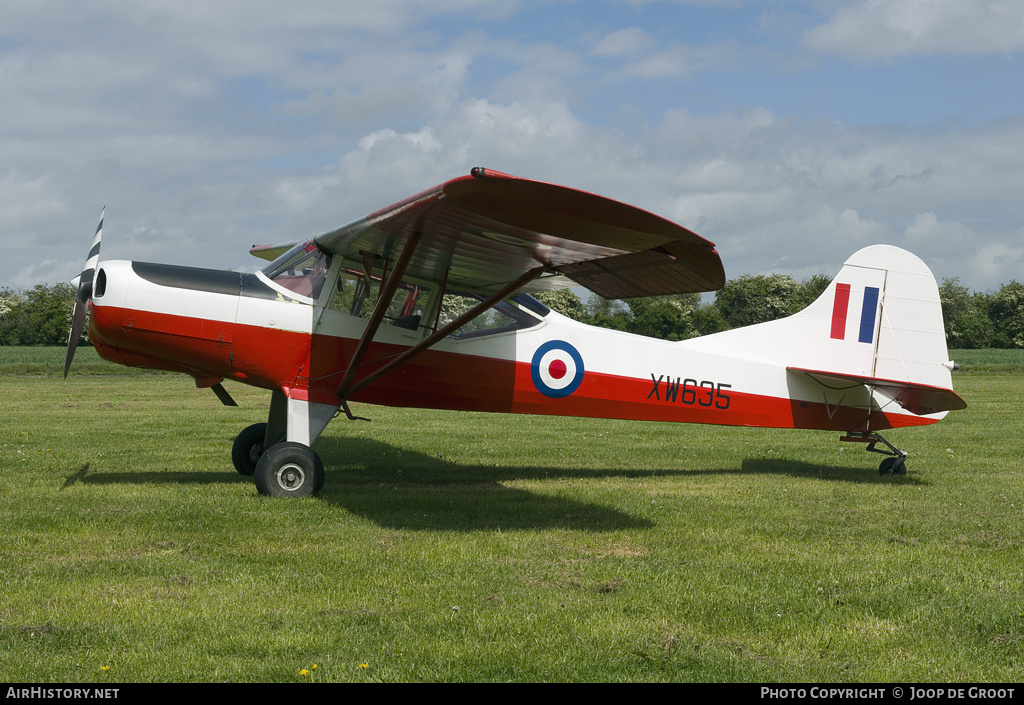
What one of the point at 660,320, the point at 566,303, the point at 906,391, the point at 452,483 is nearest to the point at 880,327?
the point at 906,391

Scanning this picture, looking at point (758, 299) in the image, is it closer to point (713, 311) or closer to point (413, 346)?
point (713, 311)

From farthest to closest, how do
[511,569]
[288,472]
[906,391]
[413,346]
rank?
1. [906,391]
2. [413,346]
3. [288,472]
4. [511,569]

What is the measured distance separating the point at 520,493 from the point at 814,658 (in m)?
4.75

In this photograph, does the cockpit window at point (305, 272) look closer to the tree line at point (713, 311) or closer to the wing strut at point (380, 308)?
the wing strut at point (380, 308)

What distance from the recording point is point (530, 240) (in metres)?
6.84

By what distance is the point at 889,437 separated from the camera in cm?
1466

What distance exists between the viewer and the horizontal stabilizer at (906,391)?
939cm

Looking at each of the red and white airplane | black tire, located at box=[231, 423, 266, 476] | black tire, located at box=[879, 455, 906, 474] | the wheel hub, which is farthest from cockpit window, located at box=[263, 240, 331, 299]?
black tire, located at box=[879, 455, 906, 474]

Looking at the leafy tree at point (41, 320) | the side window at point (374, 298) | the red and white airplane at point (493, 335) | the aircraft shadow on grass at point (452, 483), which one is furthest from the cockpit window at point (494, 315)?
the leafy tree at point (41, 320)

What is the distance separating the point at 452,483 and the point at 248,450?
7.81 feet

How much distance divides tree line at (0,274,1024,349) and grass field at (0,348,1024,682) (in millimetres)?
39244

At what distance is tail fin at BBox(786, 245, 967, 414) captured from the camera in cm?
991
